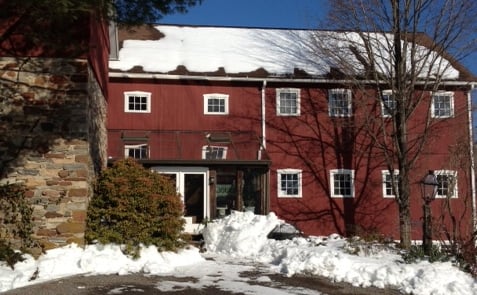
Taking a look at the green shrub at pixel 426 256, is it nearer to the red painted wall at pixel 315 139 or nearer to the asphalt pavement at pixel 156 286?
the asphalt pavement at pixel 156 286

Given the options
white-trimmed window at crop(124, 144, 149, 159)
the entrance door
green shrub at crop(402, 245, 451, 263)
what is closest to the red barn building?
white-trimmed window at crop(124, 144, 149, 159)

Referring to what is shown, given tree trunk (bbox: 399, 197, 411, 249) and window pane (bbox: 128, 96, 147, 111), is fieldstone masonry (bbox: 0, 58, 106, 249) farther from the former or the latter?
window pane (bbox: 128, 96, 147, 111)

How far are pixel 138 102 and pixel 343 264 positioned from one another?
12.4m

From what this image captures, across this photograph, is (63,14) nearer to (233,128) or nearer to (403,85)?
(403,85)

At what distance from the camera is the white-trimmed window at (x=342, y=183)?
68.8 ft

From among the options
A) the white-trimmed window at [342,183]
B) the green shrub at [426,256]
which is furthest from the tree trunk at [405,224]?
the white-trimmed window at [342,183]

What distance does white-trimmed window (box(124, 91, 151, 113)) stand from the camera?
20547 mm

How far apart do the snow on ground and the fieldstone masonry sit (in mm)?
654

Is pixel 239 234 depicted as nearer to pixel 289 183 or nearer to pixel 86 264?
pixel 86 264

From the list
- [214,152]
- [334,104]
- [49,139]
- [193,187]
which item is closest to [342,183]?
[334,104]

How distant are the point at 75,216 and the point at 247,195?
8.51 metres

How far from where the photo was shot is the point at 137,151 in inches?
760

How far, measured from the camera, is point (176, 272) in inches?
395

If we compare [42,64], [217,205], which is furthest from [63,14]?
[217,205]
